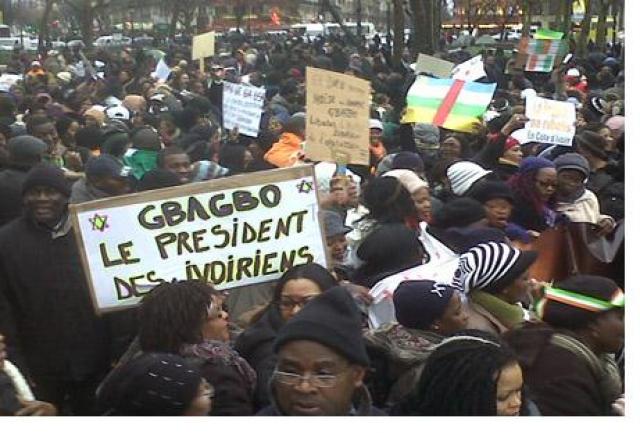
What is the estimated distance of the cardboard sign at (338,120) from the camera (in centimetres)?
612

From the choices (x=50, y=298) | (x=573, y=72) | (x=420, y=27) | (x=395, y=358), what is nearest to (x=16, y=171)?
(x=50, y=298)

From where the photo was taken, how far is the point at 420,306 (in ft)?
12.0

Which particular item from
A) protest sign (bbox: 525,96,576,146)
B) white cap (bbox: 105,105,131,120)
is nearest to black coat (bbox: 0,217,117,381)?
protest sign (bbox: 525,96,576,146)

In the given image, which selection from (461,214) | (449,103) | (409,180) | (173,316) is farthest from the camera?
(449,103)

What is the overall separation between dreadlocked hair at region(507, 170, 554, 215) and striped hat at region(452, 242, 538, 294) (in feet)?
7.20

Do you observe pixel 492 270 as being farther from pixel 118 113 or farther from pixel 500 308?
pixel 118 113

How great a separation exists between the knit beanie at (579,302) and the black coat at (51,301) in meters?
1.90

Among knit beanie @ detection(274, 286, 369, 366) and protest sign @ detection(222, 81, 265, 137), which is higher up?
knit beanie @ detection(274, 286, 369, 366)

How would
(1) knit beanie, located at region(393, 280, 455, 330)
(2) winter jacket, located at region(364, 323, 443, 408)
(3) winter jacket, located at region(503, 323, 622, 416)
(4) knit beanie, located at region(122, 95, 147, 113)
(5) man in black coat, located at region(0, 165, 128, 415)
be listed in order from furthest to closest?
1. (4) knit beanie, located at region(122, 95, 147, 113)
2. (5) man in black coat, located at region(0, 165, 128, 415)
3. (1) knit beanie, located at region(393, 280, 455, 330)
4. (2) winter jacket, located at region(364, 323, 443, 408)
5. (3) winter jacket, located at region(503, 323, 622, 416)

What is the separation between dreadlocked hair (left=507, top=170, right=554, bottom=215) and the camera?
20.7ft

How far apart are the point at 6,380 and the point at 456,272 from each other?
5.66ft

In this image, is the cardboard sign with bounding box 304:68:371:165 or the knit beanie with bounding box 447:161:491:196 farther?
the knit beanie with bounding box 447:161:491:196

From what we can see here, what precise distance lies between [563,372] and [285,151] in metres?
4.98

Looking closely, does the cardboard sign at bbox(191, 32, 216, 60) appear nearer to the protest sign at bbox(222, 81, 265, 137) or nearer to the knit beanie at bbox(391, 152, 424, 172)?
the protest sign at bbox(222, 81, 265, 137)
